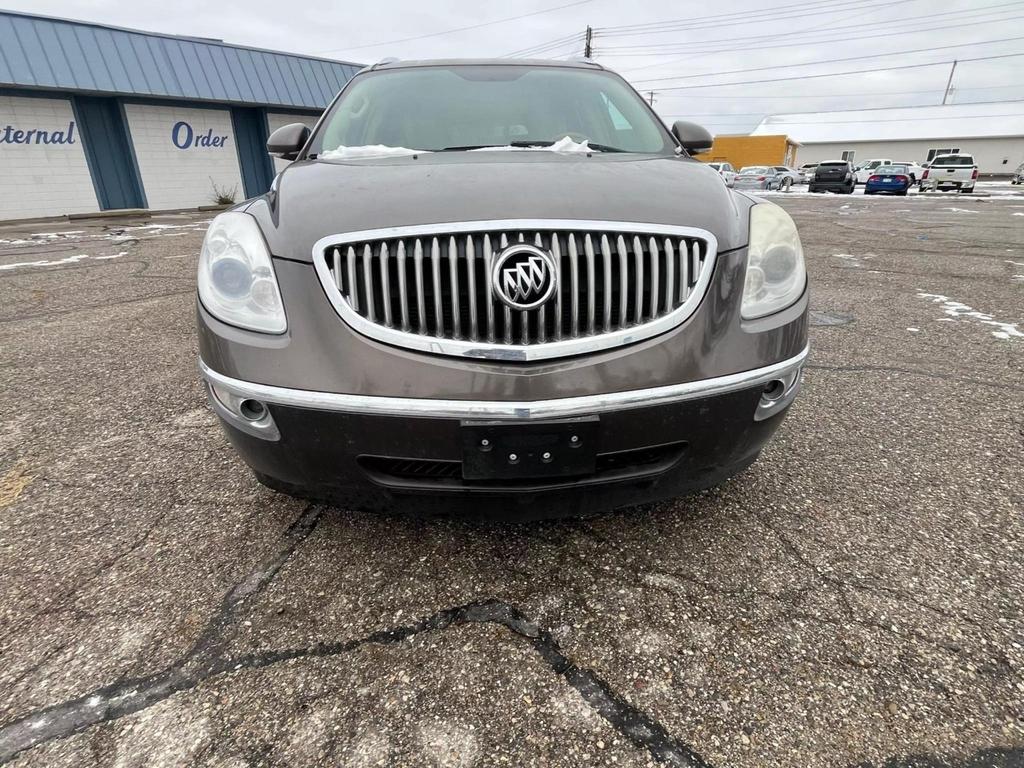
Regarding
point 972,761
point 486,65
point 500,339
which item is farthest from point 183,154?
point 972,761

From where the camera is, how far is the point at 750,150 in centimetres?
4466

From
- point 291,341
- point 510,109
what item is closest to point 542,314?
point 291,341

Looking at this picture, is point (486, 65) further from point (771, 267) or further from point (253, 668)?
point (253, 668)

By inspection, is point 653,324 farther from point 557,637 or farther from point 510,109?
point 510,109

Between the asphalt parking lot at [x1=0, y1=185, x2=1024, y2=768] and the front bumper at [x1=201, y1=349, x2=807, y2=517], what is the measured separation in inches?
11.8

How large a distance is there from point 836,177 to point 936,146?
113ft

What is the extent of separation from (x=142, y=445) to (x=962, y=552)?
3.20 m

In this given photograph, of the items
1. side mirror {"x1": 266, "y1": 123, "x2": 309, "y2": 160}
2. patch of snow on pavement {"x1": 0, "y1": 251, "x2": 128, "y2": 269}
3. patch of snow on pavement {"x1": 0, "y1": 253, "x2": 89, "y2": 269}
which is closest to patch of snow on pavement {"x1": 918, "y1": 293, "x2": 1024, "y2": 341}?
side mirror {"x1": 266, "y1": 123, "x2": 309, "y2": 160}

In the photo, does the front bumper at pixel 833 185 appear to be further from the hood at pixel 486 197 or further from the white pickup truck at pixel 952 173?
the hood at pixel 486 197

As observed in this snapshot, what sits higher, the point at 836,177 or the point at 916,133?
the point at 916,133

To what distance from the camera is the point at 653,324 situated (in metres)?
1.51

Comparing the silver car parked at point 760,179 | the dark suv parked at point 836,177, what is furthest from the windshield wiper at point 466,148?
the dark suv parked at point 836,177

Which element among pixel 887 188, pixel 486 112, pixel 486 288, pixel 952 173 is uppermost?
pixel 486 112

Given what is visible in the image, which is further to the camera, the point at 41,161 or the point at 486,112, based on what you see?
the point at 41,161
